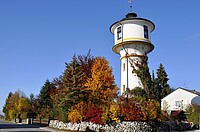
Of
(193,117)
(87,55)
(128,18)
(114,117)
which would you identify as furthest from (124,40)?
(114,117)

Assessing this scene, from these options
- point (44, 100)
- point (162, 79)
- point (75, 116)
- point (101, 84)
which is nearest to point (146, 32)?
point (101, 84)

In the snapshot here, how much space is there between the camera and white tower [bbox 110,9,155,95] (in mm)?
33250

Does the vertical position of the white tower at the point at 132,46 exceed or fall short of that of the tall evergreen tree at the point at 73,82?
it exceeds it

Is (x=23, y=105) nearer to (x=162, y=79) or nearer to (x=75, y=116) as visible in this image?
(x=162, y=79)

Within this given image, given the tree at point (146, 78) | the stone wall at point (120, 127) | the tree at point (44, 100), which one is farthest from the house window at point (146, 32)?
the tree at point (44, 100)

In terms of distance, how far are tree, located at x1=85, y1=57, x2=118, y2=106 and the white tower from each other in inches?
88.3

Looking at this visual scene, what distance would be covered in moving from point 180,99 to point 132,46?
11881 millimetres

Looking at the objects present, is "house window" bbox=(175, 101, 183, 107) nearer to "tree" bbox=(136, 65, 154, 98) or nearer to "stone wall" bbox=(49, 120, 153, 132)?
"tree" bbox=(136, 65, 154, 98)

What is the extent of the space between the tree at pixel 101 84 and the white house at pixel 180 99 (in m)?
10.8

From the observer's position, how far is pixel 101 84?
30.9 meters

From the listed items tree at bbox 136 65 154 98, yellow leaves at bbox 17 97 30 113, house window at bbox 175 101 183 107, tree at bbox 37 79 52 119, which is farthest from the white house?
yellow leaves at bbox 17 97 30 113

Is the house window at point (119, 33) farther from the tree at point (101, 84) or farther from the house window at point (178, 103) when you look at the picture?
the house window at point (178, 103)

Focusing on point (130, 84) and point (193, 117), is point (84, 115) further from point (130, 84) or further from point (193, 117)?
point (193, 117)

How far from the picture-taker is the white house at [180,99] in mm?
37922
